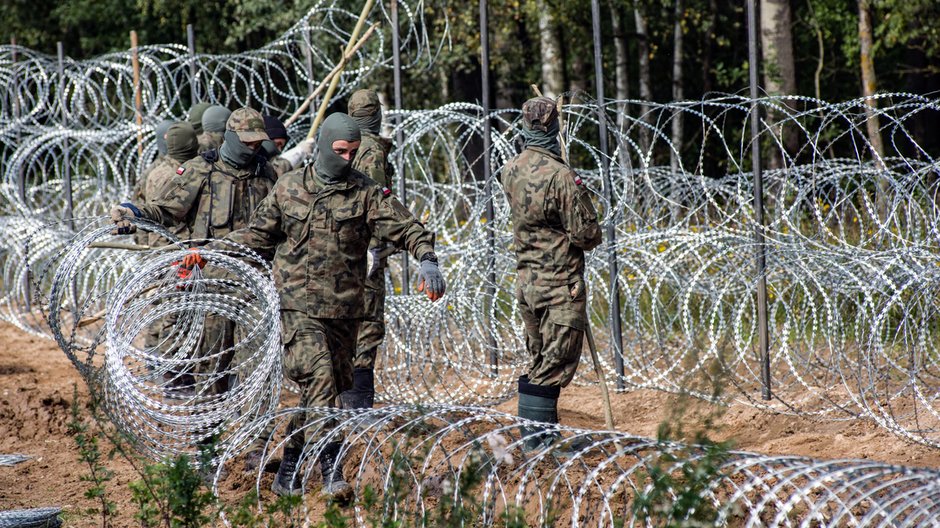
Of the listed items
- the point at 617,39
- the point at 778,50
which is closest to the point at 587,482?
the point at 778,50

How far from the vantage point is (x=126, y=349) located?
6020mm

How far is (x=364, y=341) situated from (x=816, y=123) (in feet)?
51.3

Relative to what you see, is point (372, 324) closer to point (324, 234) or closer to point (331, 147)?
point (324, 234)

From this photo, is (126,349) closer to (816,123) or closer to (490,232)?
(490,232)

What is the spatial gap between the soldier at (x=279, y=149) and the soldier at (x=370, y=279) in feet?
1.96

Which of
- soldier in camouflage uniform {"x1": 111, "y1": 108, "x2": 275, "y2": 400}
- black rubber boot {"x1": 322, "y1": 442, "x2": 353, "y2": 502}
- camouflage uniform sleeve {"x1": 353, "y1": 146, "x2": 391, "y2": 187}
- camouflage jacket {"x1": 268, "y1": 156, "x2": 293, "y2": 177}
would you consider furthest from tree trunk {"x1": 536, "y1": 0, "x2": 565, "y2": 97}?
black rubber boot {"x1": 322, "y1": 442, "x2": 353, "y2": 502}

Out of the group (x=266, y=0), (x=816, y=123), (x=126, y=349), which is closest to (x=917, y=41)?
(x=816, y=123)

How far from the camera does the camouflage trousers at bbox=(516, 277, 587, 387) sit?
21.2 feet

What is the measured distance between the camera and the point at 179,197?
22.8ft

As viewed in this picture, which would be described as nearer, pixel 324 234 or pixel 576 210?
pixel 324 234

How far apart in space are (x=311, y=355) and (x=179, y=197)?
1.60m

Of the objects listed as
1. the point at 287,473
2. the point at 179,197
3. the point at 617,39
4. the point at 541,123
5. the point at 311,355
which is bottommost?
the point at 287,473

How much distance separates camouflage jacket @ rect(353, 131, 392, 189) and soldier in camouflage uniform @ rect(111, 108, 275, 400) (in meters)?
0.67

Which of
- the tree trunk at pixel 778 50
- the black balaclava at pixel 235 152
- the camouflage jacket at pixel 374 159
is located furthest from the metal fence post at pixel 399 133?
the tree trunk at pixel 778 50
